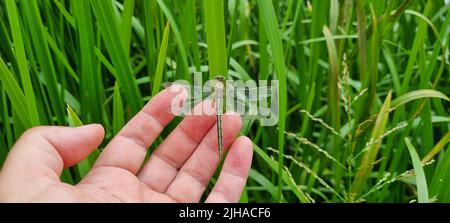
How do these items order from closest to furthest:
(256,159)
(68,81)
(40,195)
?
(40,195)
(68,81)
(256,159)

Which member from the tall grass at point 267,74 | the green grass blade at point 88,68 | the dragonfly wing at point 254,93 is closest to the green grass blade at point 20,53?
the tall grass at point 267,74

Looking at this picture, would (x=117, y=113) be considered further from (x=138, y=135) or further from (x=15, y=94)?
(x=15, y=94)

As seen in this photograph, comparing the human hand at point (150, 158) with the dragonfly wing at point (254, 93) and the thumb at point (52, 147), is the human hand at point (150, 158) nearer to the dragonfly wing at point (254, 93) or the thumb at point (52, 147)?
the thumb at point (52, 147)

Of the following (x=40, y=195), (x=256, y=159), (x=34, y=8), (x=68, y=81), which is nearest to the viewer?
(x=40, y=195)

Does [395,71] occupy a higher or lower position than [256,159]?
higher
